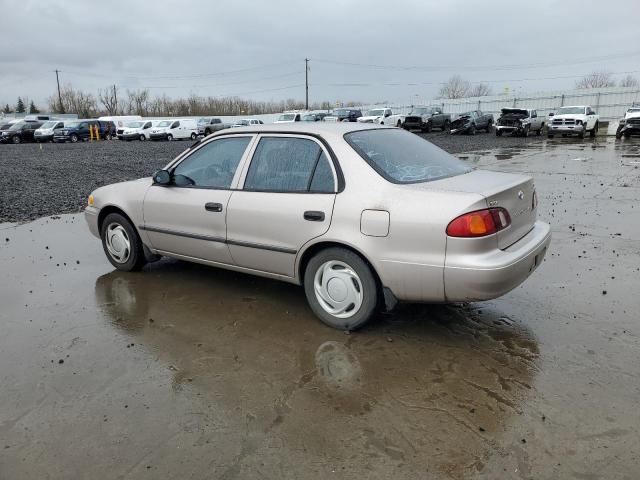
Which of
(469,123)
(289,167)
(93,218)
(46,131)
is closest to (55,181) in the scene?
(93,218)

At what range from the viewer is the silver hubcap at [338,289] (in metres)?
3.90

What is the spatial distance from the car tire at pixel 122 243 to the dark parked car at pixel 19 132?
119 feet

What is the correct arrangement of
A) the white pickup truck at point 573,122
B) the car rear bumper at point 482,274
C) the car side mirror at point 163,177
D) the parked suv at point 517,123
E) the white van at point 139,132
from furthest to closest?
the white van at point 139,132
the parked suv at point 517,123
the white pickup truck at point 573,122
the car side mirror at point 163,177
the car rear bumper at point 482,274

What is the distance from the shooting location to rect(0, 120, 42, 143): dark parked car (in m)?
35.5

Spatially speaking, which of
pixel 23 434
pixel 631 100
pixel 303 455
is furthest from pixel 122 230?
pixel 631 100

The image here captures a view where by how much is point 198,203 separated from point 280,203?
0.92 meters

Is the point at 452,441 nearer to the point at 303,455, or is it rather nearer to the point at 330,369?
the point at 303,455

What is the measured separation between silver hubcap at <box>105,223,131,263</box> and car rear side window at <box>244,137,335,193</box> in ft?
5.86

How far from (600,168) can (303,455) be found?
14311 mm

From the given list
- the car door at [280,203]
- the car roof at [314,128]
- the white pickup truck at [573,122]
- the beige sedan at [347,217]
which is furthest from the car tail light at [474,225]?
the white pickup truck at [573,122]

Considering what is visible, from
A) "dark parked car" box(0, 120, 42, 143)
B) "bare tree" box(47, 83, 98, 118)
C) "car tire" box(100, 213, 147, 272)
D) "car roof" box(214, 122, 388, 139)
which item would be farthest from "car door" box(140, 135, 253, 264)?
"bare tree" box(47, 83, 98, 118)

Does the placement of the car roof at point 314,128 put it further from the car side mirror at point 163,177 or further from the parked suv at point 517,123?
the parked suv at point 517,123

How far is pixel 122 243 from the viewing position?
5.44 m

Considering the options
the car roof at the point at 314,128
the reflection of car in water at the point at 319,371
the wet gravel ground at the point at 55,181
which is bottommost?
the reflection of car in water at the point at 319,371
